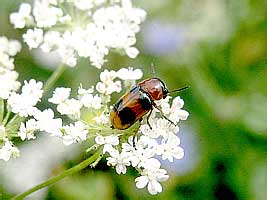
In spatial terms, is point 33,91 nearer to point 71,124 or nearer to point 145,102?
point 71,124

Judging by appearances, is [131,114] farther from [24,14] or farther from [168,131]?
[24,14]

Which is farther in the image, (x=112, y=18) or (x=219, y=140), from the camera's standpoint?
(x=219, y=140)

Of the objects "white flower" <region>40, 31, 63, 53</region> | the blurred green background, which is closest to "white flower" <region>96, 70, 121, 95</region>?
"white flower" <region>40, 31, 63, 53</region>

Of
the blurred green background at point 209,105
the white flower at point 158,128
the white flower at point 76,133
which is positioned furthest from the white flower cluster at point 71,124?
the blurred green background at point 209,105

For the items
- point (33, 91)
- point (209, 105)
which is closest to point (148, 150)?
point (33, 91)

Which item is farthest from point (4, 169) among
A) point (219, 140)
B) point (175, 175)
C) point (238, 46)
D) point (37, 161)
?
point (238, 46)

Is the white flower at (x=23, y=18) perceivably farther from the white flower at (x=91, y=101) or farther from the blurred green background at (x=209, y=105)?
the blurred green background at (x=209, y=105)
